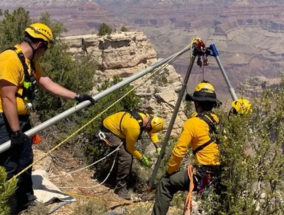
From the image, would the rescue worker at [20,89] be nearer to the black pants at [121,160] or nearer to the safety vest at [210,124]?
the safety vest at [210,124]

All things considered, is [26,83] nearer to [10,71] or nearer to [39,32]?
[10,71]

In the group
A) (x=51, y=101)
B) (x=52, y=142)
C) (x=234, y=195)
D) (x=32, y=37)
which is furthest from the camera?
(x=51, y=101)

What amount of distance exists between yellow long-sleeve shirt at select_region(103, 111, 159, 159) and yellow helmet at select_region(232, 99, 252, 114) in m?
2.39

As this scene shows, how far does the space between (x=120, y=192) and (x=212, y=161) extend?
9.98 ft

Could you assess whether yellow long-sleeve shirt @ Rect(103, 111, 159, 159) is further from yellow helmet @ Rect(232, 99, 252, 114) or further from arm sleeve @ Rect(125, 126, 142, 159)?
yellow helmet @ Rect(232, 99, 252, 114)

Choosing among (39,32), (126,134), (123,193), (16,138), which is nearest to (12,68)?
(39,32)

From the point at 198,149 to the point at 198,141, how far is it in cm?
16

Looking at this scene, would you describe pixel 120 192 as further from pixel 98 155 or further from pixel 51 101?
pixel 51 101

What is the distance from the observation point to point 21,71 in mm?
3906

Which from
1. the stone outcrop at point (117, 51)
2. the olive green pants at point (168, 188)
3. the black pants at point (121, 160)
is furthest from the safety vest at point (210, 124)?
the stone outcrop at point (117, 51)

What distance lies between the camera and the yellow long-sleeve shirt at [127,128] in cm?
676

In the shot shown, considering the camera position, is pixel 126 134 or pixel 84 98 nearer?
pixel 84 98

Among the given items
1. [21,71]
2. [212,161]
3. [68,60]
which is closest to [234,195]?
[212,161]

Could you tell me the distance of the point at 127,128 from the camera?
22.4 ft
